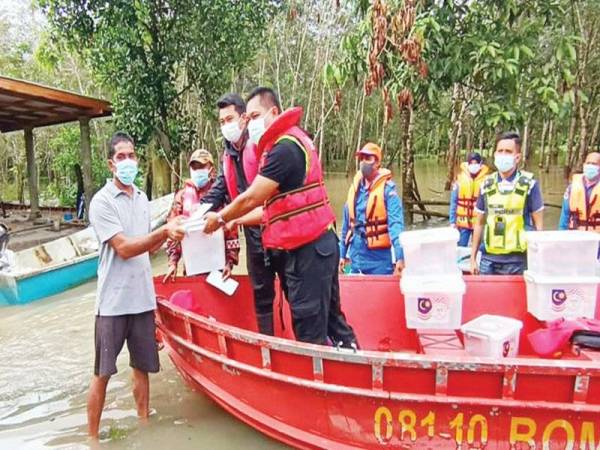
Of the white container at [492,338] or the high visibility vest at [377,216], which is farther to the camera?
the high visibility vest at [377,216]

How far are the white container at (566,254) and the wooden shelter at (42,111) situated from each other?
882 centimetres

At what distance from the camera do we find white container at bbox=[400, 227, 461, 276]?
3803 mm

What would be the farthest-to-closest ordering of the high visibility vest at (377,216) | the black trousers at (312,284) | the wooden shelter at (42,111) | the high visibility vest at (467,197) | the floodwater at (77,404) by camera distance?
the wooden shelter at (42,111), the high visibility vest at (467,197), the high visibility vest at (377,216), the floodwater at (77,404), the black trousers at (312,284)

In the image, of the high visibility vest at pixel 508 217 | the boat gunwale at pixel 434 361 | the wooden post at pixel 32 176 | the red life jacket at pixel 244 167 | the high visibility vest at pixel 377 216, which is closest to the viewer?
the boat gunwale at pixel 434 361

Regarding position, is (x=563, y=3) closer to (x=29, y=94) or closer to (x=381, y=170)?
(x=381, y=170)

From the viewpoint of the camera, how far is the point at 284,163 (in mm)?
2932

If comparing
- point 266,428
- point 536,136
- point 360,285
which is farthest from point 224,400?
point 536,136

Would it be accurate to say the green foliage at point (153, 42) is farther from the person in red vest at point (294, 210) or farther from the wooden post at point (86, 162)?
the person in red vest at point (294, 210)

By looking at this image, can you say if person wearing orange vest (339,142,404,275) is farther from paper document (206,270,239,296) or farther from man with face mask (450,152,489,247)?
man with face mask (450,152,489,247)

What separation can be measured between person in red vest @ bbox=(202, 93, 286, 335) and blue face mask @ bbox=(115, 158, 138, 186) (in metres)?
0.66

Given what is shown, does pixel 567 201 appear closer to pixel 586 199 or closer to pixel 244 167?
pixel 586 199

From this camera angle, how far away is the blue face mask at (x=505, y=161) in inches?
164

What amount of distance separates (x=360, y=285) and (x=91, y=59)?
9375mm

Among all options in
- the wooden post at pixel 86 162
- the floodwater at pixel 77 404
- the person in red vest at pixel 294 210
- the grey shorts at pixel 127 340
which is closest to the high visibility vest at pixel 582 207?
the person in red vest at pixel 294 210
